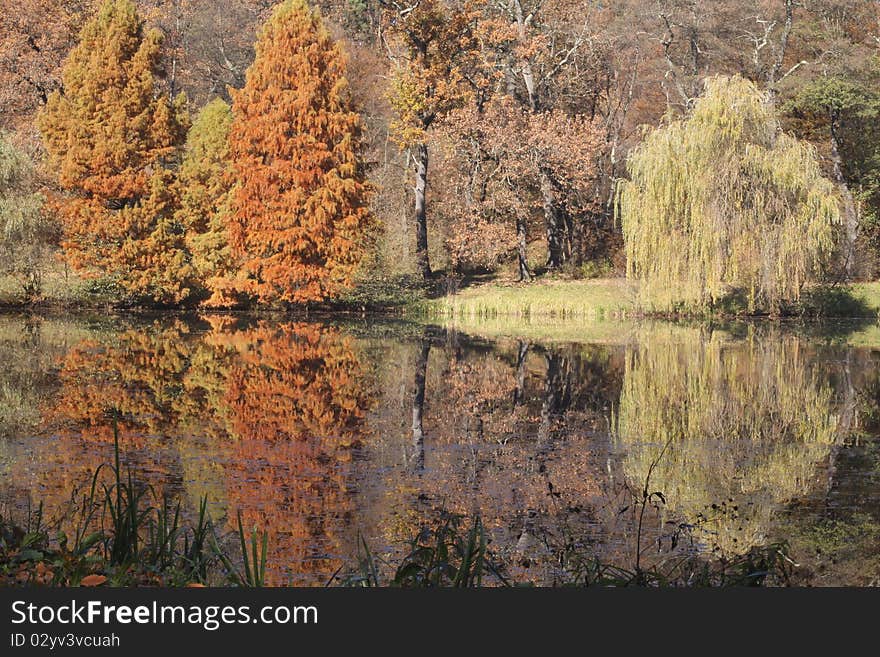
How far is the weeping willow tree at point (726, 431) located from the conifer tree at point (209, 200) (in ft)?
48.1

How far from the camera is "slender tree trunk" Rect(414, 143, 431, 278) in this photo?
39.0 meters

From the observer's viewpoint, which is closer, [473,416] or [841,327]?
[473,416]

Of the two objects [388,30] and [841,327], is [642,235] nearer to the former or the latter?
[841,327]

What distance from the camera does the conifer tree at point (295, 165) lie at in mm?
34344

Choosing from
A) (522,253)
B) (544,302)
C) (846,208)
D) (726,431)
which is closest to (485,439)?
(726,431)

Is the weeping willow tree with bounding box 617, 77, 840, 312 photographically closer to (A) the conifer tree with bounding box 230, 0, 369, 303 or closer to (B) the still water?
(B) the still water

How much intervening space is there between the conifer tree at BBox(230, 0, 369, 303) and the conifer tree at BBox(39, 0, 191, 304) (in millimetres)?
2202

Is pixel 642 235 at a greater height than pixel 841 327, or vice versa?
pixel 642 235

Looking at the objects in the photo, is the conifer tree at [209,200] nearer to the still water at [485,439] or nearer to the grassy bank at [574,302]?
the grassy bank at [574,302]

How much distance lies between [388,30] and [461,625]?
3551 cm

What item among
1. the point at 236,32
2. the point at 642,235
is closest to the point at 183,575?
the point at 642,235

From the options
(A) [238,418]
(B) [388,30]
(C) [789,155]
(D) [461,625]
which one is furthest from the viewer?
(B) [388,30]

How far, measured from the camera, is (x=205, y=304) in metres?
35.5

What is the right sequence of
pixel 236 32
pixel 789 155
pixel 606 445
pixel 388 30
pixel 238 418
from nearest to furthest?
1. pixel 606 445
2. pixel 238 418
3. pixel 789 155
4. pixel 388 30
5. pixel 236 32
